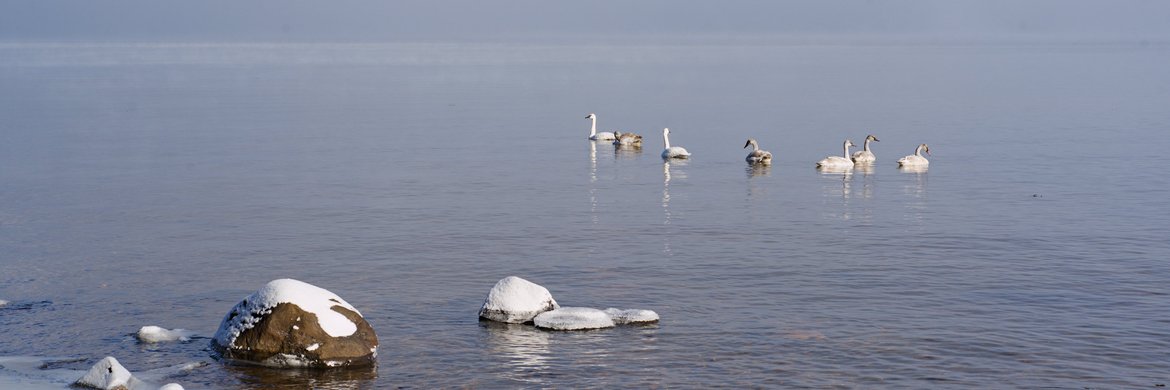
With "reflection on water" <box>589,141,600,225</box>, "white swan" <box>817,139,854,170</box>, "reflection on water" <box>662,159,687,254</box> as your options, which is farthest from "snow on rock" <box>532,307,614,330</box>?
"white swan" <box>817,139,854,170</box>

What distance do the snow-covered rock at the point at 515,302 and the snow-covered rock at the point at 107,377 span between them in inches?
261

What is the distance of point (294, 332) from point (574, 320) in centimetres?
486

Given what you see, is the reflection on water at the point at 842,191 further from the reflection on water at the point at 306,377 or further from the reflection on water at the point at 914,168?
the reflection on water at the point at 306,377

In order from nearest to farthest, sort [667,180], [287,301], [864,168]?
[287,301], [667,180], [864,168]

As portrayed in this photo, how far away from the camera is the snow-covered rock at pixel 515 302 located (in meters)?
24.5

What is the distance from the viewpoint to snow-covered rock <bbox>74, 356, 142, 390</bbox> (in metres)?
19.9

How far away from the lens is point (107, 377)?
20.0 m

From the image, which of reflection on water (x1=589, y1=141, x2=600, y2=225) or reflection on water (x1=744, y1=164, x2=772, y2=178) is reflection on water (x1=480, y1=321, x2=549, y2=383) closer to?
reflection on water (x1=589, y1=141, x2=600, y2=225)

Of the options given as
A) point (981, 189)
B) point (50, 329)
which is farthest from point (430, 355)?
point (981, 189)

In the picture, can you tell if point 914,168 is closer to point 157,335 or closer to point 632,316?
point 632,316

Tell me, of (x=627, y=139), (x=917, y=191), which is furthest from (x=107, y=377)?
(x=627, y=139)

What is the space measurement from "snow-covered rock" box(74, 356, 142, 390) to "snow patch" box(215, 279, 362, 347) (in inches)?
87.5

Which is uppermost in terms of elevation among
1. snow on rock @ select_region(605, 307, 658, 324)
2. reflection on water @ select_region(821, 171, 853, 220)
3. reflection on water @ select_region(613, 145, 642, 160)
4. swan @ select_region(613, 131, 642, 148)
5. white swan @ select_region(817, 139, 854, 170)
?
swan @ select_region(613, 131, 642, 148)

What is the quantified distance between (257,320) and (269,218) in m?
15.1
